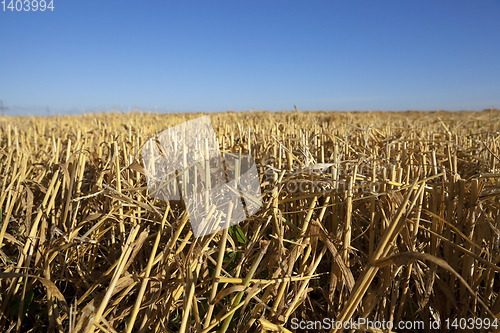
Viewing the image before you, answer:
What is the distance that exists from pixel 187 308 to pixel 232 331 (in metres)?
0.24

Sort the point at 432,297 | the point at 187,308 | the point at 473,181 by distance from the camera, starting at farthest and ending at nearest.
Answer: the point at 432,297
the point at 473,181
the point at 187,308

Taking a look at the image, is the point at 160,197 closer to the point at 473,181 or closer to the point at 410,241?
the point at 410,241

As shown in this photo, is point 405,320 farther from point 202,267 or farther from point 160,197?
point 160,197

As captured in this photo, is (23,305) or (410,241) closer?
(410,241)

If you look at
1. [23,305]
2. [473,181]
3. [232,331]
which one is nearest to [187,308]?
[232,331]

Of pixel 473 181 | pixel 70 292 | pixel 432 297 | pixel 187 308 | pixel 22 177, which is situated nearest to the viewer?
pixel 187 308

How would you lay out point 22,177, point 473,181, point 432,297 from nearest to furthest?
point 473,181 < point 432,297 < point 22,177

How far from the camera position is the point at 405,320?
100 cm

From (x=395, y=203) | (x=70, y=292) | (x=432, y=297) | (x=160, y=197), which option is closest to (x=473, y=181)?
(x=395, y=203)

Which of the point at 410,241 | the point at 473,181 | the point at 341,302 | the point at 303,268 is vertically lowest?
the point at 341,302

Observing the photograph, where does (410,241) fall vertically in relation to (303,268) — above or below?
above

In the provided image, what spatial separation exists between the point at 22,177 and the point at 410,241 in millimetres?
1686

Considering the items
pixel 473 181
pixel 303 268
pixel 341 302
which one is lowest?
pixel 341 302

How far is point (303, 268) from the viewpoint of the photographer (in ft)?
3.11
